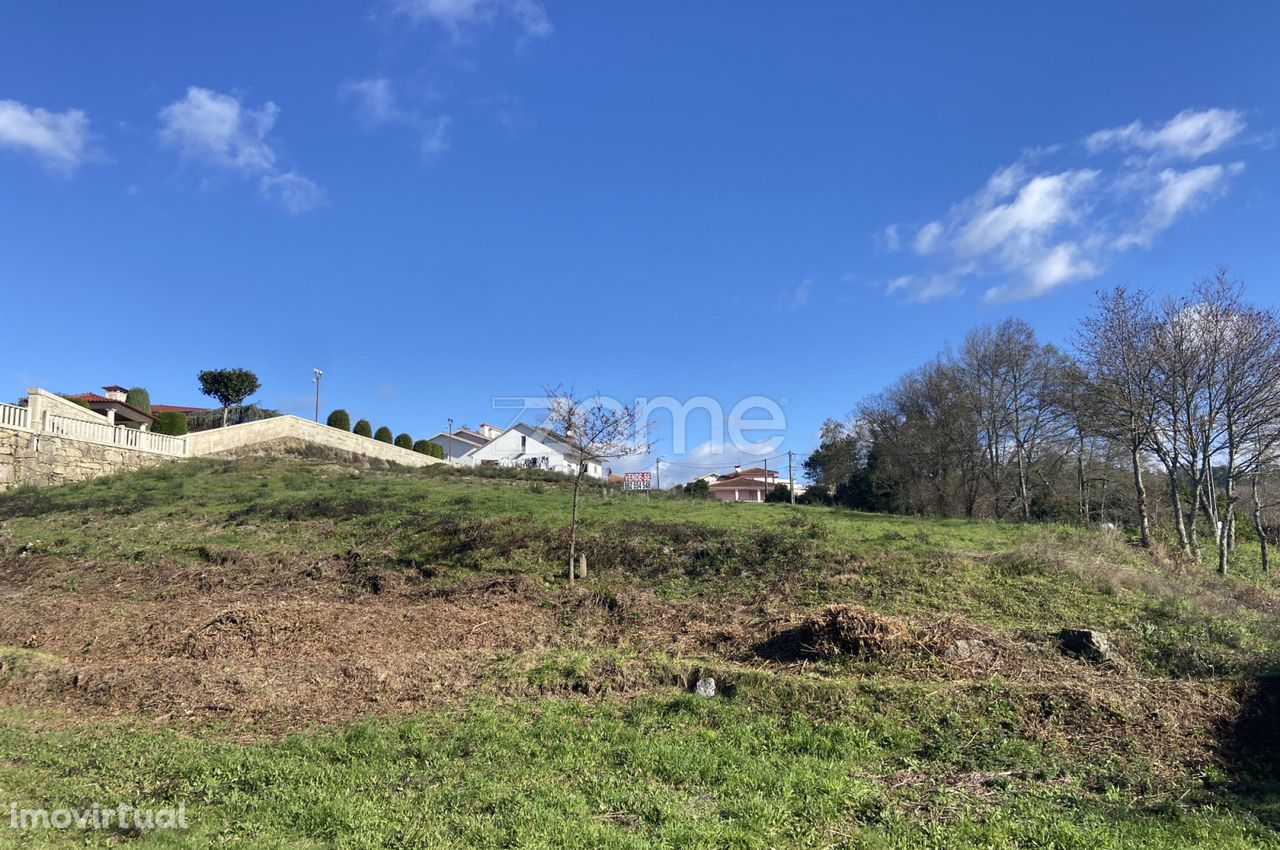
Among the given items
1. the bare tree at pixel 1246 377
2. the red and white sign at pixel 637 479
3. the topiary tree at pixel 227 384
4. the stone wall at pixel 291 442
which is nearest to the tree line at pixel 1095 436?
the bare tree at pixel 1246 377

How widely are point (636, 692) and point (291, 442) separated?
3361cm

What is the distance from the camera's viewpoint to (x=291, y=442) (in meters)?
35.6

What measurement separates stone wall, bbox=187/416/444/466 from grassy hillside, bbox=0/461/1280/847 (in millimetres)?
19058

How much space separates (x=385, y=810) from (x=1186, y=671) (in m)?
8.02

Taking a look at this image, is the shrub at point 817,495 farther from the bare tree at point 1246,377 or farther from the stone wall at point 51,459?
the stone wall at point 51,459

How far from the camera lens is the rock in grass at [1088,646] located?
7.54 metres

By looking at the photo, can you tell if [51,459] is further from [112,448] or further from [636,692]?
[636,692]

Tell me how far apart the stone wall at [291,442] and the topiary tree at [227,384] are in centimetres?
1104

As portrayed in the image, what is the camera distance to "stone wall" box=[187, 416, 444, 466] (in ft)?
104

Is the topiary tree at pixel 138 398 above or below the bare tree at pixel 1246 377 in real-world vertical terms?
above

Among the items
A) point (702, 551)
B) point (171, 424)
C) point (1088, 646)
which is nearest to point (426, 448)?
point (171, 424)

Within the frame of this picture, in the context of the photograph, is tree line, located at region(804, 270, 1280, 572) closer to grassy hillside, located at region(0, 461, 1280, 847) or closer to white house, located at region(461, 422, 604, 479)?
grassy hillside, located at region(0, 461, 1280, 847)

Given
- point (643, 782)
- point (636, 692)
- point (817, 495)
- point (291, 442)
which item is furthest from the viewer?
point (817, 495)

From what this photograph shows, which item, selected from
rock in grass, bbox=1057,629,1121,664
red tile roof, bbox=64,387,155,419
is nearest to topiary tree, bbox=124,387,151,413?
red tile roof, bbox=64,387,155,419
